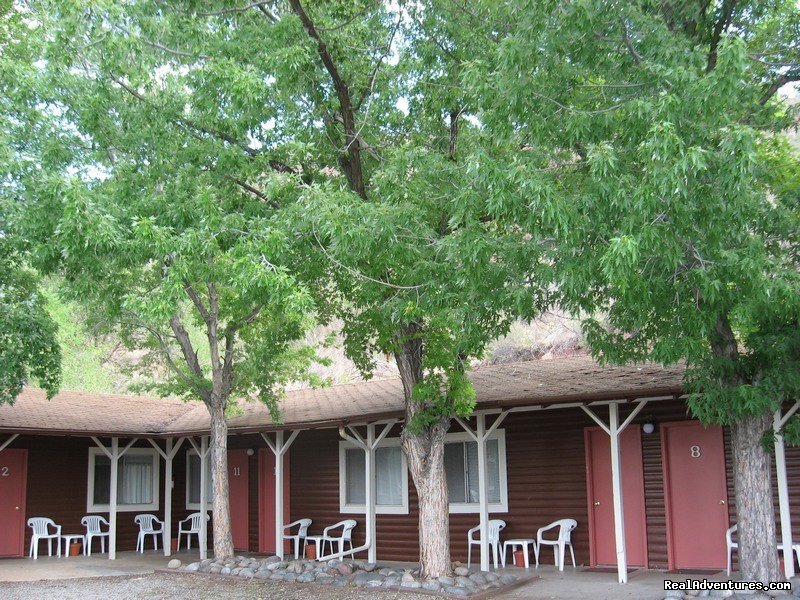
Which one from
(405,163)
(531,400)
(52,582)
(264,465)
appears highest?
(405,163)

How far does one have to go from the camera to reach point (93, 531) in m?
16.2

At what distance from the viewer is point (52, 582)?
11.9m

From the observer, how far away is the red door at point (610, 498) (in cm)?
1159

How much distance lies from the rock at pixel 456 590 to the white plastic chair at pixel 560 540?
2315 mm

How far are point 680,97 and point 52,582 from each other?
10697mm

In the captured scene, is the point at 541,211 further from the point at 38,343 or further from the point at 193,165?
the point at 38,343

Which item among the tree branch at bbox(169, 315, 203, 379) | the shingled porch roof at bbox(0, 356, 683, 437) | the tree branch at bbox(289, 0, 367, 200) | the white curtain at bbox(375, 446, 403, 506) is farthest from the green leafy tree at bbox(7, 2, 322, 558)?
the white curtain at bbox(375, 446, 403, 506)

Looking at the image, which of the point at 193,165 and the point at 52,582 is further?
the point at 52,582

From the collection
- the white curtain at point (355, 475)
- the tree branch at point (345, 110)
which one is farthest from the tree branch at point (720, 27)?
the white curtain at point (355, 475)

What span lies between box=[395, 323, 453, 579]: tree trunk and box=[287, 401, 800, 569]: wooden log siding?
7.44ft

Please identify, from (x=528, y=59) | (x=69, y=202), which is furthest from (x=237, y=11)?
(x=528, y=59)

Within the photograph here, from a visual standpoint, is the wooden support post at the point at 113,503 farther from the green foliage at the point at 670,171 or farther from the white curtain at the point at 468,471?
the green foliage at the point at 670,171

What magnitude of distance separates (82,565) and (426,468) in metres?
7.20

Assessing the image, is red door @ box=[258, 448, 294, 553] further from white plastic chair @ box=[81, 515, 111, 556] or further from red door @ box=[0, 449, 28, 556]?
red door @ box=[0, 449, 28, 556]
